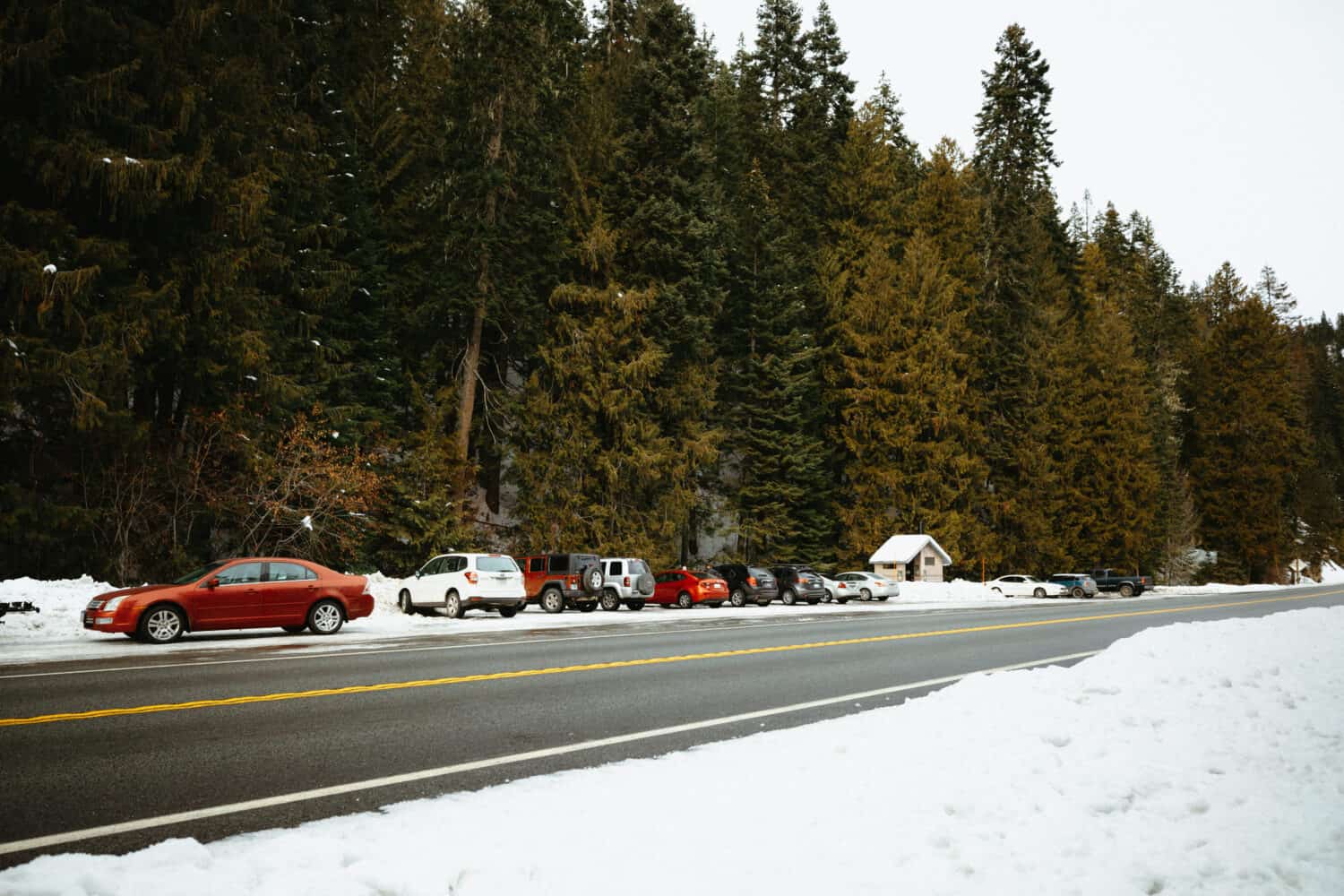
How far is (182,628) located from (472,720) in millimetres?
10345

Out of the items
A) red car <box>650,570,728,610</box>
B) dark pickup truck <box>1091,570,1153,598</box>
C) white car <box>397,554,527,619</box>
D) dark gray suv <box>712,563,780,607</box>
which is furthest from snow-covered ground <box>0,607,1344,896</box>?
dark pickup truck <box>1091,570,1153,598</box>

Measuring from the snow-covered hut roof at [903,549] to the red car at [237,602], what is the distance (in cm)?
3487

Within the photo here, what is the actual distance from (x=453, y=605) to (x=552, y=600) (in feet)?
17.5

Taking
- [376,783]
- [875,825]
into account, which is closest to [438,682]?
[376,783]

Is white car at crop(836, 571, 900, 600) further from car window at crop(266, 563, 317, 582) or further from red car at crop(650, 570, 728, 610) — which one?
car window at crop(266, 563, 317, 582)

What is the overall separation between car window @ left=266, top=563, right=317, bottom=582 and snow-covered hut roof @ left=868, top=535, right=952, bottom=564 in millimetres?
36099

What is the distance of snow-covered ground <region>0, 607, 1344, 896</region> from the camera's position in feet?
14.0

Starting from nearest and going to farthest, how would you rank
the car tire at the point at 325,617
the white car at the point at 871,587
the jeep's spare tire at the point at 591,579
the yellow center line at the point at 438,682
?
the yellow center line at the point at 438,682 → the car tire at the point at 325,617 → the jeep's spare tire at the point at 591,579 → the white car at the point at 871,587

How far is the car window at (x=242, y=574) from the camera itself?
16875 millimetres

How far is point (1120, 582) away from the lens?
57000 millimetres

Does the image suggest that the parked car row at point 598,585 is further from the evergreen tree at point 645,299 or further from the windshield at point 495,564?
the evergreen tree at point 645,299

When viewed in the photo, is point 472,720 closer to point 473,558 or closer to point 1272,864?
point 1272,864

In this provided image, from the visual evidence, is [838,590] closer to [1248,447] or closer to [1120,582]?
[1120,582]

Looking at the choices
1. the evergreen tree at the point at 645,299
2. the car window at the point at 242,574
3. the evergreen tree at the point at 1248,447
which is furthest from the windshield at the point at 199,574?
the evergreen tree at the point at 1248,447
